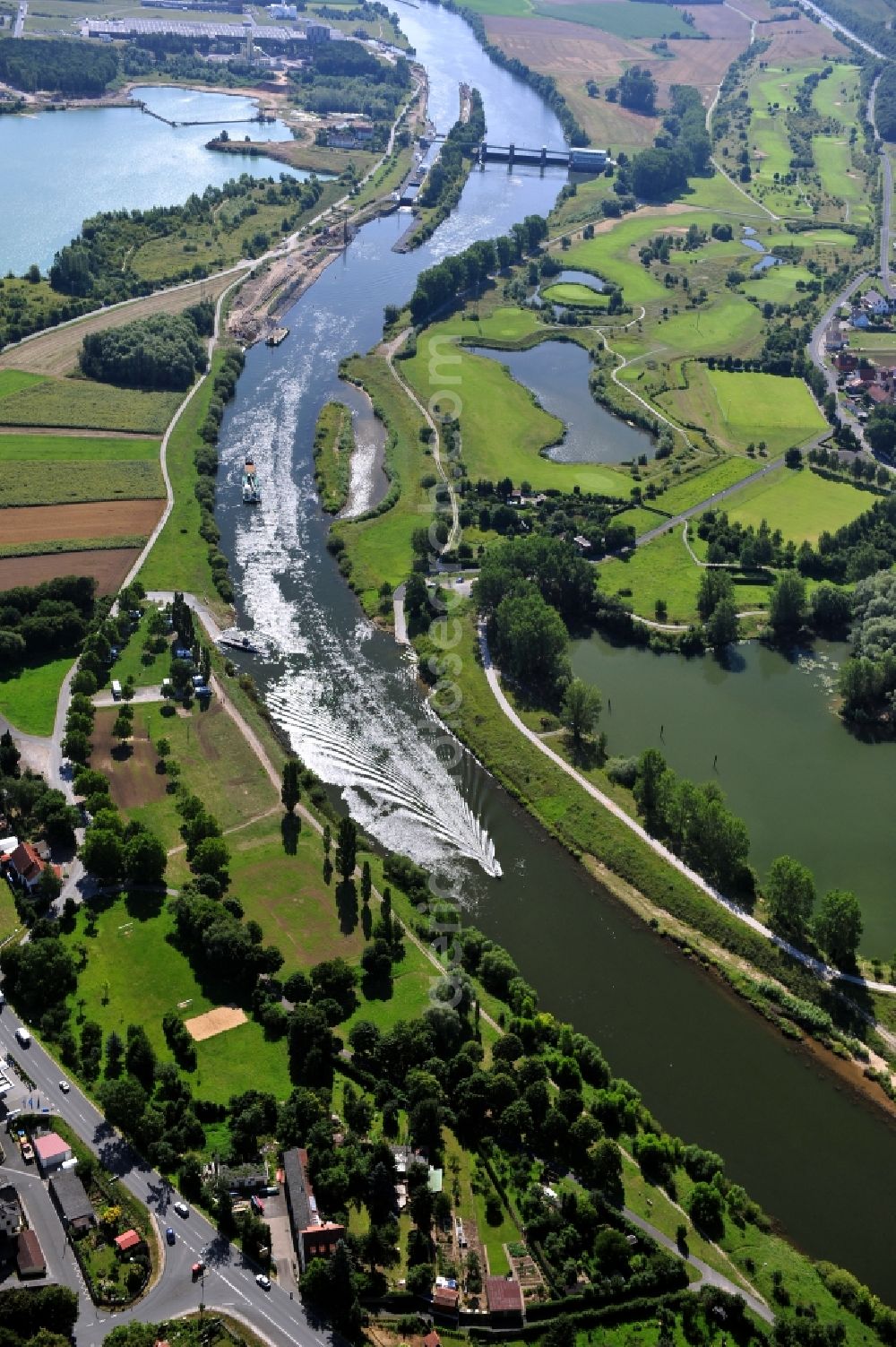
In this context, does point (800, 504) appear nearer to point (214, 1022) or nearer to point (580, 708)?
point (580, 708)

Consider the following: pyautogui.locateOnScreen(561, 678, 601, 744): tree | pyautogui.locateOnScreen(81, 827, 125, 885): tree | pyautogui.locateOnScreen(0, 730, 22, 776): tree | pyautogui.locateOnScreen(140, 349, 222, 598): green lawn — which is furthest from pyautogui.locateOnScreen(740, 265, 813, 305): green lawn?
pyautogui.locateOnScreen(81, 827, 125, 885): tree

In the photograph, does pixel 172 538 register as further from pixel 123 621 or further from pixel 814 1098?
pixel 814 1098

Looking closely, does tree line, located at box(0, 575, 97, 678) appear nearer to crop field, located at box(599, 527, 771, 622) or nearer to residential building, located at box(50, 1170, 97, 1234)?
crop field, located at box(599, 527, 771, 622)

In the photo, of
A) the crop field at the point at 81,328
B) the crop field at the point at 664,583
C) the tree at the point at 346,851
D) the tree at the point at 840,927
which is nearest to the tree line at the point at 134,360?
the crop field at the point at 81,328

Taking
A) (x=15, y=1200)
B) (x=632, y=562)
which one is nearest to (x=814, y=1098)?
(x=15, y=1200)

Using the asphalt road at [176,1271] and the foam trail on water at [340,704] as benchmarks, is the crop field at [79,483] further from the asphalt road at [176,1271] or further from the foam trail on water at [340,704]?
the asphalt road at [176,1271]

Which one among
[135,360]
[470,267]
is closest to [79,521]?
[135,360]

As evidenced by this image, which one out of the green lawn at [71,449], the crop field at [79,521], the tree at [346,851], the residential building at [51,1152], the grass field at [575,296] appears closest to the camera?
the residential building at [51,1152]
